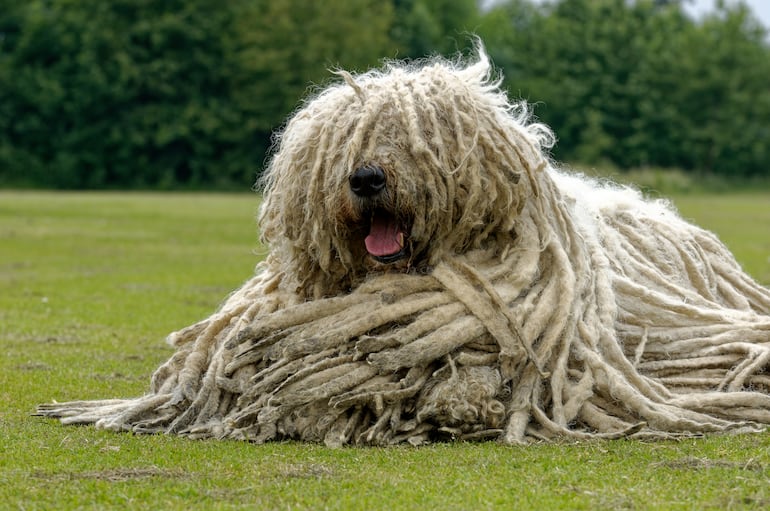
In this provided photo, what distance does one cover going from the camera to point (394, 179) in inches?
216

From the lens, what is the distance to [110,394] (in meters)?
6.81

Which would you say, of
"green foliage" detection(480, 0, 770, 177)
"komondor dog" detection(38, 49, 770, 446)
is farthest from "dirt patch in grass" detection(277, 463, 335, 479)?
"green foliage" detection(480, 0, 770, 177)

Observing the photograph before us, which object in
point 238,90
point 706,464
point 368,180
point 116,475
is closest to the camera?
point 116,475

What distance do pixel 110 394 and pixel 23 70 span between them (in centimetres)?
4734

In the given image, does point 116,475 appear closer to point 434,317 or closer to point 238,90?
point 434,317

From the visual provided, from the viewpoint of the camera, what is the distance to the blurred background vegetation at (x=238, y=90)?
51.6 meters

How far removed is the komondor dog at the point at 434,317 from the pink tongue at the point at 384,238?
10 millimetres

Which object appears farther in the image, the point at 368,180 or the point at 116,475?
the point at 368,180

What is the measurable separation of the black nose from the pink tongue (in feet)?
0.58

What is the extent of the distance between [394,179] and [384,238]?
0.96 ft

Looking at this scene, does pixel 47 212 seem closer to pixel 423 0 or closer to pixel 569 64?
pixel 569 64

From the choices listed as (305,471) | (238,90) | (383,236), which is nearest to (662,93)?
(238,90)

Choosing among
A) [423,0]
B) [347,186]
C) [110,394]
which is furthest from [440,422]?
[423,0]

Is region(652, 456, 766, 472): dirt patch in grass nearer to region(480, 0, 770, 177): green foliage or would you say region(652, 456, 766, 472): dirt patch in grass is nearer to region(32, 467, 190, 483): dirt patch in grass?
region(32, 467, 190, 483): dirt patch in grass
